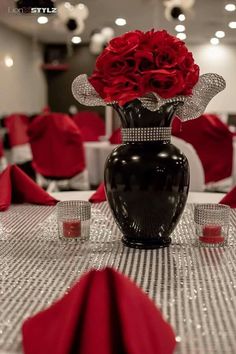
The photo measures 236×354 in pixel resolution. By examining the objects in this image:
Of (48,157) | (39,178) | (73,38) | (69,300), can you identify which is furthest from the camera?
(73,38)

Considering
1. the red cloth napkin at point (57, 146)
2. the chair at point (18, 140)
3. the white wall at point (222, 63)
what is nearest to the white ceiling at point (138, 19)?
the white wall at point (222, 63)

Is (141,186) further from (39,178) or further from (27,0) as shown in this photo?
(39,178)

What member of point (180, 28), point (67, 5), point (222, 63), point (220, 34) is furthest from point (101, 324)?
point (222, 63)

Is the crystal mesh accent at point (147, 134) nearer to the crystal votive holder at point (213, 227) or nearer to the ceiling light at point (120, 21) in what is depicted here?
the crystal votive holder at point (213, 227)

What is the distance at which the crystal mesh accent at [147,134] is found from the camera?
1.28m

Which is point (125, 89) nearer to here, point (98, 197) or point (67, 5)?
point (98, 197)

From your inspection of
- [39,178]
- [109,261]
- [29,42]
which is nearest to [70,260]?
[109,261]

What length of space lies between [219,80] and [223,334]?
75 centimetres

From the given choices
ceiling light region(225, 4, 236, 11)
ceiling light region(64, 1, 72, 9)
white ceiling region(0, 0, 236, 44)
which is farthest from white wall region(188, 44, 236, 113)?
ceiling light region(64, 1, 72, 9)

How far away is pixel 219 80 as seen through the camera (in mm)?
1358

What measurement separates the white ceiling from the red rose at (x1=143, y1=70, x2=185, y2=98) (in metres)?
6.45

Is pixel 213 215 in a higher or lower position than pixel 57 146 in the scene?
higher

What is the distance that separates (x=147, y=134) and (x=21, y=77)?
10.7 meters

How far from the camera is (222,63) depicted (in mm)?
13273
